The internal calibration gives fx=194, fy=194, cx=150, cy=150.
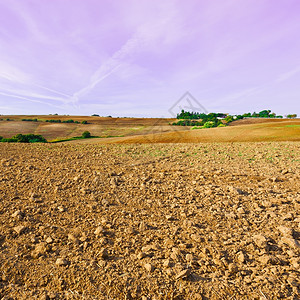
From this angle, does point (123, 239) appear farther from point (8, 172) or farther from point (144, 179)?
point (8, 172)

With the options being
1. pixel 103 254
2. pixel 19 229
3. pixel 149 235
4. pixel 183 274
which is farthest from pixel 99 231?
pixel 183 274

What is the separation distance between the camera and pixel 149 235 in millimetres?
3658

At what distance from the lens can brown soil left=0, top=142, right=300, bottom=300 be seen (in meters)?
2.63

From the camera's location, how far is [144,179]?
6543 mm

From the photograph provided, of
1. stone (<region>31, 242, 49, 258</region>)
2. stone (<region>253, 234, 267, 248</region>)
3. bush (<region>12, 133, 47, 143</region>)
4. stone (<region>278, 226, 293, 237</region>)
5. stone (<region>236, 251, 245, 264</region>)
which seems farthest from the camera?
bush (<region>12, 133, 47, 143</region>)

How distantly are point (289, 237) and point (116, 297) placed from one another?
320cm

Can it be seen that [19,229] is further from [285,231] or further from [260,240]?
[285,231]

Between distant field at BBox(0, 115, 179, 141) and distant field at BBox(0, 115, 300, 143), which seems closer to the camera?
distant field at BBox(0, 115, 300, 143)

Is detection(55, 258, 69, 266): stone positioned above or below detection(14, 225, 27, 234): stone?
below

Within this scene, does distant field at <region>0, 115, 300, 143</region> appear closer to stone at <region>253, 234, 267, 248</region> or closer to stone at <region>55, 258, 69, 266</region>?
stone at <region>253, 234, 267, 248</region>

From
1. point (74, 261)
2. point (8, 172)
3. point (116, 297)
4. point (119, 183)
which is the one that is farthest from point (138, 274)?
point (8, 172)

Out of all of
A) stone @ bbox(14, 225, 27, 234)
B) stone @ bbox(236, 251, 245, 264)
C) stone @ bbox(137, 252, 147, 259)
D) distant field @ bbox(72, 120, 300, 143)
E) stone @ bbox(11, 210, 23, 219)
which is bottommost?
stone @ bbox(236, 251, 245, 264)

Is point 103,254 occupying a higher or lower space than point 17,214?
lower

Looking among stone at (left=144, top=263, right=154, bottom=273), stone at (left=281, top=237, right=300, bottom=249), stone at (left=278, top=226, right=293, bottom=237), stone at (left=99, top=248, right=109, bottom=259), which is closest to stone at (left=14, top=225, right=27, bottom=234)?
stone at (left=99, top=248, right=109, bottom=259)
